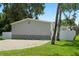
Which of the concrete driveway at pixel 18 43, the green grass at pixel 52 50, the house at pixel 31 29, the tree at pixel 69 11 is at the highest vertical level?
the tree at pixel 69 11

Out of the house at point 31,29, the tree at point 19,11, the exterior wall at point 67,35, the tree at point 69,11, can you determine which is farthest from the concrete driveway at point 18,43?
the tree at point 69,11

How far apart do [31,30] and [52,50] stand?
125 centimetres

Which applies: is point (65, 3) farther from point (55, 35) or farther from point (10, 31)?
point (10, 31)

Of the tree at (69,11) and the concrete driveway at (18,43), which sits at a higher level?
the tree at (69,11)

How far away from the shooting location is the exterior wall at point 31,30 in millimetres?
15016

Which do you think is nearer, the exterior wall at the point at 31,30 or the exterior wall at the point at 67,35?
the exterior wall at the point at 31,30

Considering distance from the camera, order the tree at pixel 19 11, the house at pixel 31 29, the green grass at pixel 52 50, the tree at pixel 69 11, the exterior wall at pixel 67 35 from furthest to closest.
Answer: the exterior wall at pixel 67 35 → the house at pixel 31 29 → the tree at pixel 69 11 → the tree at pixel 19 11 → the green grass at pixel 52 50

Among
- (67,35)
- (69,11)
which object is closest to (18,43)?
(67,35)

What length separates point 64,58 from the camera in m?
13.8

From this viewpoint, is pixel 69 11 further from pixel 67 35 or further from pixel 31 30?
pixel 31 30

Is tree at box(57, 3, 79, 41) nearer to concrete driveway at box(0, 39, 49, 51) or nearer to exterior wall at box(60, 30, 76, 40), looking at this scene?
exterior wall at box(60, 30, 76, 40)

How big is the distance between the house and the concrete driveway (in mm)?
179

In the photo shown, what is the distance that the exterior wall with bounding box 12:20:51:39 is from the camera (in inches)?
591

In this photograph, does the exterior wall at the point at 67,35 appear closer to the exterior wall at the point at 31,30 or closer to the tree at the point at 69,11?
the tree at the point at 69,11
